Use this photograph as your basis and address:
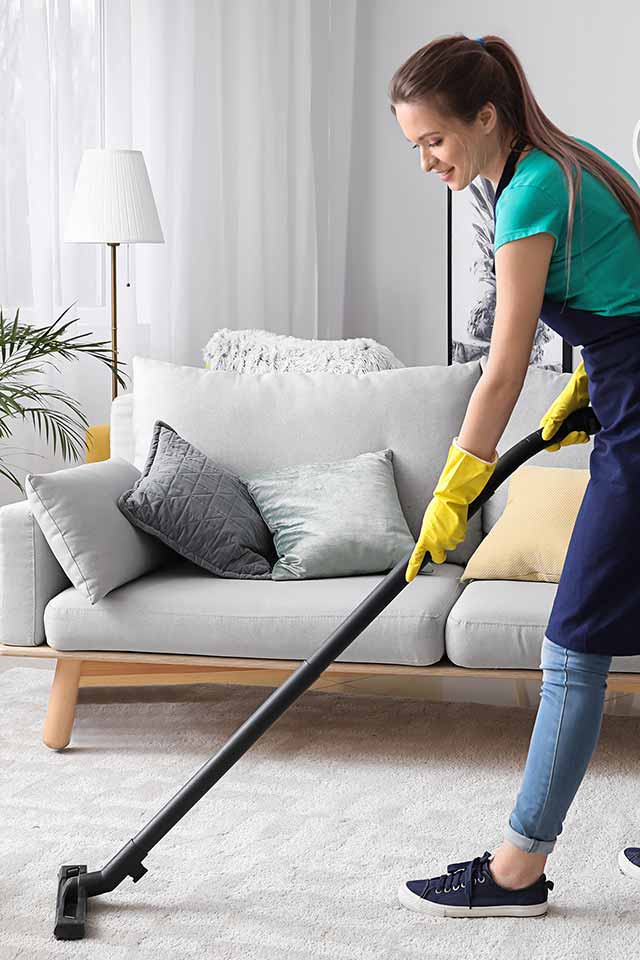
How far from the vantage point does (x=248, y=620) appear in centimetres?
247

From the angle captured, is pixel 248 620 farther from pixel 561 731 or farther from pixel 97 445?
pixel 97 445

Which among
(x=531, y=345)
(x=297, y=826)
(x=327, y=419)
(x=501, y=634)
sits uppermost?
(x=531, y=345)

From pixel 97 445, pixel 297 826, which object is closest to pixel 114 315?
pixel 97 445

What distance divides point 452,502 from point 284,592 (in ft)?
2.80

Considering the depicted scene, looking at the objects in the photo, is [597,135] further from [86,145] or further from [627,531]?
[627,531]

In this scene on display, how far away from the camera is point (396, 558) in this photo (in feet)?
8.85

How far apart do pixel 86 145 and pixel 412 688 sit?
7.01ft

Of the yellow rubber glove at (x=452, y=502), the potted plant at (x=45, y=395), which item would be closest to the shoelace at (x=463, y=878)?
the yellow rubber glove at (x=452, y=502)

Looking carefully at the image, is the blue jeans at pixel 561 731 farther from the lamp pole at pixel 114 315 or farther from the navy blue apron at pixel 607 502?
the lamp pole at pixel 114 315

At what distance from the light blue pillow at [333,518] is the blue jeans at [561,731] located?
92 cm

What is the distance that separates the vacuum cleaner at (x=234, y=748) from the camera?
1770mm

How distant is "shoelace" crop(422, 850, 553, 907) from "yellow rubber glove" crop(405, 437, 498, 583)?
0.48 metres

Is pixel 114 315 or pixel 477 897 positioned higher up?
pixel 114 315

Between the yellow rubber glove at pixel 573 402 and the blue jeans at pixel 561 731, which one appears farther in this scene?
the yellow rubber glove at pixel 573 402
